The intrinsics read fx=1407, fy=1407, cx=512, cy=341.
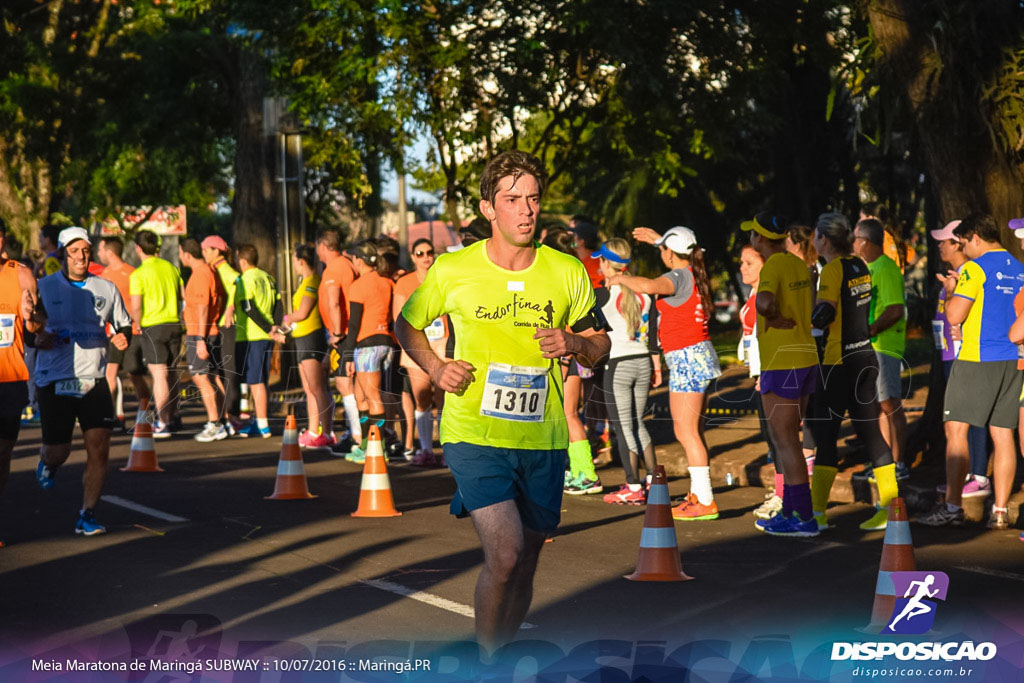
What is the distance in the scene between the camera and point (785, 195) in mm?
29406

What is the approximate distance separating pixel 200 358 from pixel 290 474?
14.5 feet

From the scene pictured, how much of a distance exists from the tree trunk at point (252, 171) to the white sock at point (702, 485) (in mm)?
14944

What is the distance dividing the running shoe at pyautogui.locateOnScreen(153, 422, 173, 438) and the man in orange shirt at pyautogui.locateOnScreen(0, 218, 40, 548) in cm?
663

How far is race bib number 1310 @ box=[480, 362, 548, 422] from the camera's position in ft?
17.9

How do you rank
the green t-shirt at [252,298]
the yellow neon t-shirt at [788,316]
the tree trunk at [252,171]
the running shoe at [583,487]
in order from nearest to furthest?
the yellow neon t-shirt at [788,316] → the running shoe at [583,487] → the green t-shirt at [252,298] → the tree trunk at [252,171]

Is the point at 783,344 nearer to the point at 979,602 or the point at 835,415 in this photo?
the point at 835,415

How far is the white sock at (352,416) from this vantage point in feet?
45.7

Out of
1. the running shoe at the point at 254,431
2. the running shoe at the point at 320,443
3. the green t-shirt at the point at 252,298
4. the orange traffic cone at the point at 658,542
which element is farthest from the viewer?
the running shoe at the point at 254,431

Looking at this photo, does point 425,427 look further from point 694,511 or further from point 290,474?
point 694,511

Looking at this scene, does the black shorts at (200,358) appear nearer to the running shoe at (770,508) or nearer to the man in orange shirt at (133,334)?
the man in orange shirt at (133,334)

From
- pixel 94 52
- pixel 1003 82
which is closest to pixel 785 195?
pixel 94 52

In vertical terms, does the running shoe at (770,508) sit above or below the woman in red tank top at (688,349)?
below

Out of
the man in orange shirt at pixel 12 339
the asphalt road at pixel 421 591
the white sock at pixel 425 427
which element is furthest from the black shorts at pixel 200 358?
the man in orange shirt at pixel 12 339

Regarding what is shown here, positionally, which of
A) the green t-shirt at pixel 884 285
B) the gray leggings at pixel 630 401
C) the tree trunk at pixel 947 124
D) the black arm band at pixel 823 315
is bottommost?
the gray leggings at pixel 630 401
